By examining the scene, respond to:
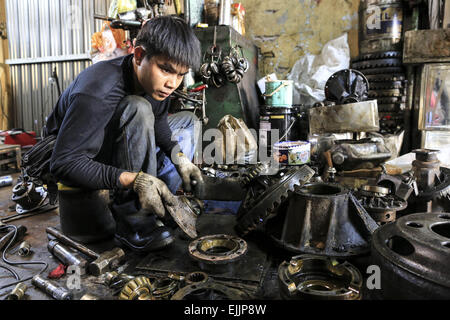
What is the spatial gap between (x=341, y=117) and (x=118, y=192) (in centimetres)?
215

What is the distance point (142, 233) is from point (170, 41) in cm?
99

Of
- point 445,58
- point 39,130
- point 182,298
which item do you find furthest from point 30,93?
point 445,58

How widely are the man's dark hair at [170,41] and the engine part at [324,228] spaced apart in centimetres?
89

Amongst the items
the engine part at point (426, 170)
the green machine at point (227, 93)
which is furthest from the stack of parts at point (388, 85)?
the engine part at point (426, 170)

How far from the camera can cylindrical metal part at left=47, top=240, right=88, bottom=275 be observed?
152 cm

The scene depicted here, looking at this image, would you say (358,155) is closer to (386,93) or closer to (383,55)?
(386,93)

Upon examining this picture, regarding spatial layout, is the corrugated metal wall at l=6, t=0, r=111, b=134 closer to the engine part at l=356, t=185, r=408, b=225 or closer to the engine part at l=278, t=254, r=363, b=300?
the engine part at l=356, t=185, r=408, b=225

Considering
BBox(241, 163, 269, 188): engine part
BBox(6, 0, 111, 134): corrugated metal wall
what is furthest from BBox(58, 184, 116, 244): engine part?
BBox(6, 0, 111, 134): corrugated metal wall

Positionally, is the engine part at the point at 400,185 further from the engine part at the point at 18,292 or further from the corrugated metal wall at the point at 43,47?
the corrugated metal wall at the point at 43,47

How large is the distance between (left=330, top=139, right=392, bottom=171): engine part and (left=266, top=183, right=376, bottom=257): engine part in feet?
3.23

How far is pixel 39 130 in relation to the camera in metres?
5.71

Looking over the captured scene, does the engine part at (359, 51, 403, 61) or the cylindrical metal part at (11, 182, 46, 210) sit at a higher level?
the engine part at (359, 51, 403, 61)

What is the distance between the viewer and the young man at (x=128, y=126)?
146 centimetres

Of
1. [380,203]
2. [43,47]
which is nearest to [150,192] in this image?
[380,203]
